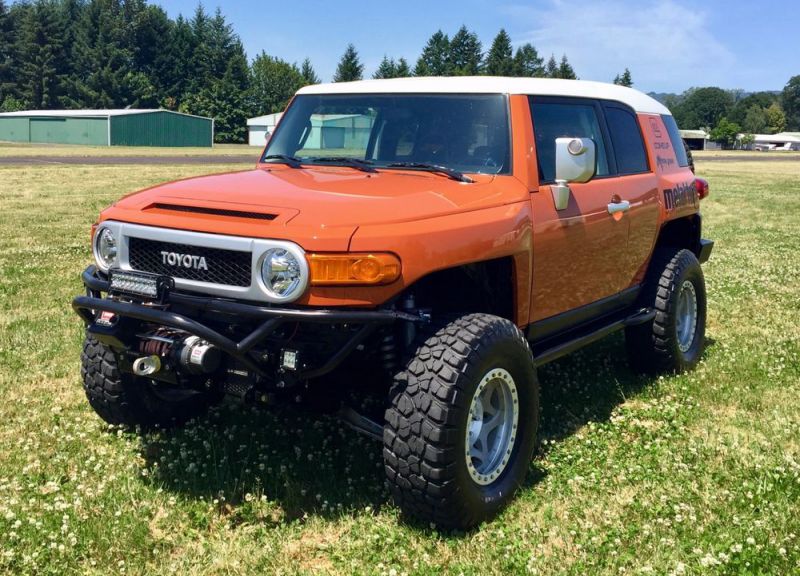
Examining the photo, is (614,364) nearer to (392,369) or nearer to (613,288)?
(613,288)

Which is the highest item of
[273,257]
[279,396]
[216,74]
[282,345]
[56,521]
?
[216,74]

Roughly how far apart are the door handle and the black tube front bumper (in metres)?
1.97

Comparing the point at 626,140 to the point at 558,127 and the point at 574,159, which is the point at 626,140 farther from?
the point at 574,159

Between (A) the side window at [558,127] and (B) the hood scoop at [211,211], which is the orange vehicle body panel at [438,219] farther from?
(A) the side window at [558,127]

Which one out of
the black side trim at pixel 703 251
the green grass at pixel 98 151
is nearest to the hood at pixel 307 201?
the black side trim at pixel 703 251

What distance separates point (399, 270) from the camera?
343 cm

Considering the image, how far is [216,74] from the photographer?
10144cm

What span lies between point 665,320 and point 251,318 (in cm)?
351

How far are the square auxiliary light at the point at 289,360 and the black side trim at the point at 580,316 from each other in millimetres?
1612

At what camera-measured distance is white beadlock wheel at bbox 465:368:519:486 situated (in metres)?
3.85

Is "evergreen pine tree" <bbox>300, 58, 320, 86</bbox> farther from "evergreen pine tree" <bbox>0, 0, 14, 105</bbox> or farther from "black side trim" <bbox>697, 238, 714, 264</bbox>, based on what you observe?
"black side trim" <bbox>697, 238, 714, 264</bbox>

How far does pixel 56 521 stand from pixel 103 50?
101 metres

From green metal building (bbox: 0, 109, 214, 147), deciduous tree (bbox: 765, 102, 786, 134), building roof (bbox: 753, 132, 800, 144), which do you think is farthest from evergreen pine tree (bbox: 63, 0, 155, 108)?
deciduous tree (bbox: 765, 102, 786, 134)

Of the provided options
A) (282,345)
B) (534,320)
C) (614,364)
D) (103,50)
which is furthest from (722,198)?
(103,50)
